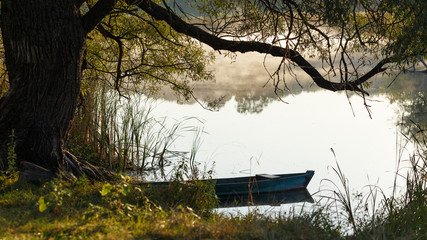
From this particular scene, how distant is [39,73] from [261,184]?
4.55 meters

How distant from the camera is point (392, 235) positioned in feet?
13.8

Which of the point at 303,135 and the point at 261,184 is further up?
the point at 303,135

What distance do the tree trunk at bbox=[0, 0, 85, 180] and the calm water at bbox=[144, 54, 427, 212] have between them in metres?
2.68

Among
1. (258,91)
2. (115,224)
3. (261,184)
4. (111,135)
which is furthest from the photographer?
(258,91)

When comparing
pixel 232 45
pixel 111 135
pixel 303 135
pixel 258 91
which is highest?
pixel 258 91

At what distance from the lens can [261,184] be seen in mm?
9031

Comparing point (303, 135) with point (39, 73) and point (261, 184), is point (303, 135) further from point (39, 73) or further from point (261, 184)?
point (39, 73)

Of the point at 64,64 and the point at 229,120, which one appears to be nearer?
the point at 64,64

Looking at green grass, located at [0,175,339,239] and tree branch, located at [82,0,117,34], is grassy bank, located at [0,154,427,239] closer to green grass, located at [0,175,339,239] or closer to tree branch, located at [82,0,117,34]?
green grass, located at [0,175,339,239]

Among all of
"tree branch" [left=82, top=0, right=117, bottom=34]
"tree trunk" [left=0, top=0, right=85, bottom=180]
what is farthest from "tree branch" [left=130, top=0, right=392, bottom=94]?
"tree trunk" [left=0, top=0, right=85, bottom=180]

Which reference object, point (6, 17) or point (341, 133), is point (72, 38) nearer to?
point (6, 17)

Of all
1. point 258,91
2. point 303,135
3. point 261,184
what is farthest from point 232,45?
point 258,91

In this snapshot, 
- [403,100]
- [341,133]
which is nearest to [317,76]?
[341,133]

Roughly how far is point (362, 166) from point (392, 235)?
7985mm
